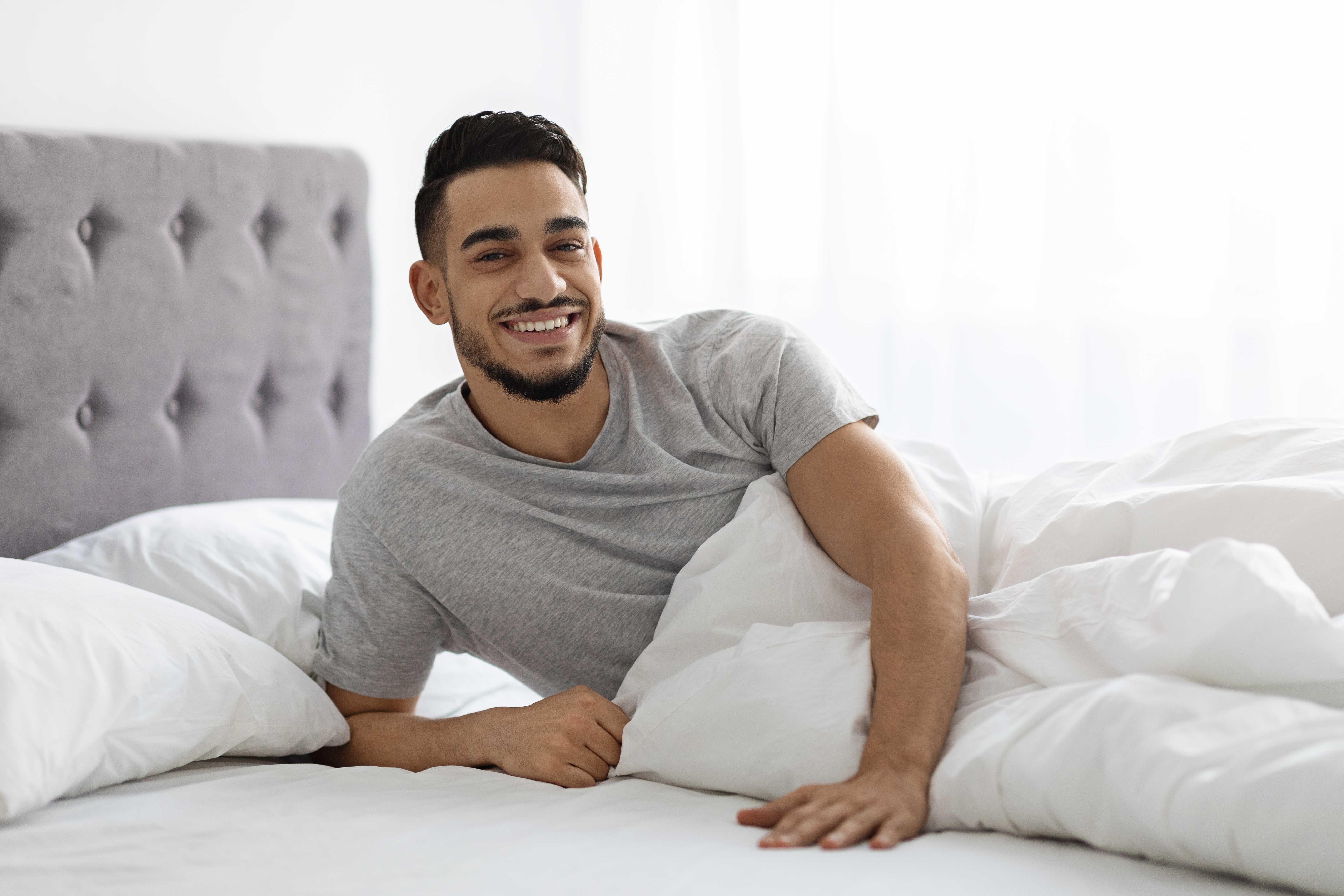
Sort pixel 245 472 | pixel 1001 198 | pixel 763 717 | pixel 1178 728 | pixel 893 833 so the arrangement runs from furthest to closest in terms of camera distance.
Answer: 1. pixel 1001 198
2. pixel 245 472
3. pixel 763 717
4. pixel 893 833
5. pixel 1178 728

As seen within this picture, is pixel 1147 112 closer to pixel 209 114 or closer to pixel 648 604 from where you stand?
pixel 648 604

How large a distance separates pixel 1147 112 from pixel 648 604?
169cm

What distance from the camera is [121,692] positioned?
108 centimetres

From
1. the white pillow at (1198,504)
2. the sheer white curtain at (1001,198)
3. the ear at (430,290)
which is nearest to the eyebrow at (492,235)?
the ear at (430,290)

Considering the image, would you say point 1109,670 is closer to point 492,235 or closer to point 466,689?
point 492,235

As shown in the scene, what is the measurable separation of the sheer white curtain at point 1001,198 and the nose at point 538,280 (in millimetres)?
1472

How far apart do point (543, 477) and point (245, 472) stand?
834 millimetres

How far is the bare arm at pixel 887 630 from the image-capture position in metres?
0.91

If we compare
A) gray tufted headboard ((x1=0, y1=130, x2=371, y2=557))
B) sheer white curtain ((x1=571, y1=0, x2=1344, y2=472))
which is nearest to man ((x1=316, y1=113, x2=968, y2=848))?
gray tufted headboard ((x1=0, y1=130, x2=371, y2=557))

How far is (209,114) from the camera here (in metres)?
1.99

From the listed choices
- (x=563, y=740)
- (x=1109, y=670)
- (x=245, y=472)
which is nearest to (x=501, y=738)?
(x=563, y=740)

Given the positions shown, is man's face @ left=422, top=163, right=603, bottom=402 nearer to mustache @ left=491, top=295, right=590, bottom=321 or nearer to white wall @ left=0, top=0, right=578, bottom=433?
mustache @ left=491, top=295, right=590, bottom=321

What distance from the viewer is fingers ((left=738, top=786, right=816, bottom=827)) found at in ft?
3.10

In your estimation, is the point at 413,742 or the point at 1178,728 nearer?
the point at 1178,728
